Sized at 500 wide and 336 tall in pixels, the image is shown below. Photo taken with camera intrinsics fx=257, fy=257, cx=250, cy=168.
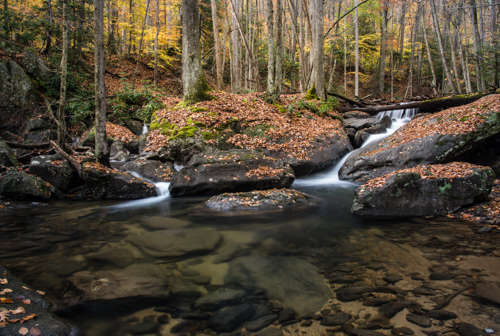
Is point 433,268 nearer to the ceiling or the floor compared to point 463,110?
nearer to the floor

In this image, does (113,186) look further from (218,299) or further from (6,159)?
(218,299)

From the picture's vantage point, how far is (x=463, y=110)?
349 inches

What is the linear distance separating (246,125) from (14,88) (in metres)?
11.1

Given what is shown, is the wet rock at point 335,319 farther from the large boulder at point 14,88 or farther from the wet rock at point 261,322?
the large boulder at point 14,88

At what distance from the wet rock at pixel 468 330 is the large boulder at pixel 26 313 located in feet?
11.6

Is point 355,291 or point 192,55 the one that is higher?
point 192,55

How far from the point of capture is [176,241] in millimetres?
4805

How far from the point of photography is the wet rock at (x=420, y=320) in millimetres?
2445

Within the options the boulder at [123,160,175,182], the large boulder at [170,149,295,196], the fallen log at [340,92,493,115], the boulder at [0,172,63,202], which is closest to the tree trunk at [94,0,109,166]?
the boulder at [123,160,175,182]

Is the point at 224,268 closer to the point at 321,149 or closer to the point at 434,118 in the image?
the point at 321,149

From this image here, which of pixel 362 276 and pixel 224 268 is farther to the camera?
pixel 224 268

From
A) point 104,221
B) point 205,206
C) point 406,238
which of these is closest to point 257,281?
point 406,238

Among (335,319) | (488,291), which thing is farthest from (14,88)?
(488,291)

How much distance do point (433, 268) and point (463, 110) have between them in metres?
7.94
